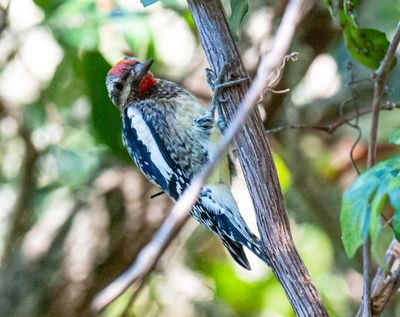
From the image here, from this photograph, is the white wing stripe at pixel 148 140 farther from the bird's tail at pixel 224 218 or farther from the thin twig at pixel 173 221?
the thin twig at pixel 173 221

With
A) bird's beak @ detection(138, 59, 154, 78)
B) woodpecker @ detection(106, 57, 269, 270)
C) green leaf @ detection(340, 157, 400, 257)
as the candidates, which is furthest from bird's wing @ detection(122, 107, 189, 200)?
green leaf @ detection(340, 157, 400, 257)

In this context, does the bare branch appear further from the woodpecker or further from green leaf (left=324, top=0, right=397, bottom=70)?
green leaf (left=324, top=0, right=397, bottom=70)

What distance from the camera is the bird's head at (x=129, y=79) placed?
91.0 inches

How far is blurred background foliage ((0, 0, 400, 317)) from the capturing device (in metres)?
2.88

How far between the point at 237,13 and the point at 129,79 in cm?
72

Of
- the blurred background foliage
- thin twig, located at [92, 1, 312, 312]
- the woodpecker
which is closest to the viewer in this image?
thin twig, located at [92, 1, 312, 312]

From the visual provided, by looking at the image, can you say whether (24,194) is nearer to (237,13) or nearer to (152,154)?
(152,154)

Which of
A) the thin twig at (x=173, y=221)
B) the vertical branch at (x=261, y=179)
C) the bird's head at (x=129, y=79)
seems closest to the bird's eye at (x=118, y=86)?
the bird's head at (x=129, y=79)

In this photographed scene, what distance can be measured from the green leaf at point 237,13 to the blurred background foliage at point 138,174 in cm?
103

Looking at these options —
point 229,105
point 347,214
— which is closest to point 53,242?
point 229,105

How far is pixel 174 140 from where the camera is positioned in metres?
2.24

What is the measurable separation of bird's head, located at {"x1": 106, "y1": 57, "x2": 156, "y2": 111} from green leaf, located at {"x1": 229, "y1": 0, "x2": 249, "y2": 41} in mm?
616

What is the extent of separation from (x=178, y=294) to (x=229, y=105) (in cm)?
203

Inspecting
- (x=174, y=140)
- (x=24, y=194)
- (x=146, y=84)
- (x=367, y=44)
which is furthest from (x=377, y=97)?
(x=24, y=194)
